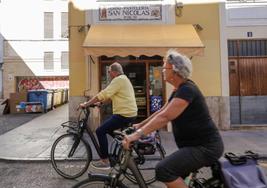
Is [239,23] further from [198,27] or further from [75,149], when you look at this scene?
[75,149]

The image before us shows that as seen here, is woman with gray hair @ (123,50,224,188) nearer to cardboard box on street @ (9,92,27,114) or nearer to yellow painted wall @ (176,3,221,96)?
yellow painted wall @ (176,3,221,96)

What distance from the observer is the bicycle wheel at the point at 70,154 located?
602cm

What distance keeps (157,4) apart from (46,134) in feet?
17.7

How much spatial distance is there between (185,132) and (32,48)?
35.9 m

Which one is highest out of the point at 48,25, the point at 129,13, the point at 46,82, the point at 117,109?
the point at 48,25

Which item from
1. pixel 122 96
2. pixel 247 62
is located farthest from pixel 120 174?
pixel 247 62

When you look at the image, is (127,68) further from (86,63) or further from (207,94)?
(207,94)

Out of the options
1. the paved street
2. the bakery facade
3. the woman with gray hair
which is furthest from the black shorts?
the bakery facade

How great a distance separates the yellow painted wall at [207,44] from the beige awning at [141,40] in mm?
574

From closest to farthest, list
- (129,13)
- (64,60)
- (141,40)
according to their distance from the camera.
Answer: (141,40), (129,13), (64,60)

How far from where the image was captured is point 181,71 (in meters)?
3.24

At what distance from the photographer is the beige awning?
Answer: 394 inches

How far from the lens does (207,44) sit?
464 inches

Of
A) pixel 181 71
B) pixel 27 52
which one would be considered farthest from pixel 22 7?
pixel 181 71
